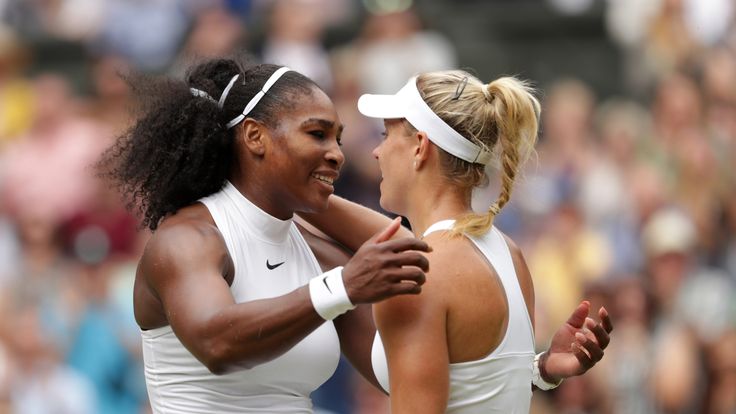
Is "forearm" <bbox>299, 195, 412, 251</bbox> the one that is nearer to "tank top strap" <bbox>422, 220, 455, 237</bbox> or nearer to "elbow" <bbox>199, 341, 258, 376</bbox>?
"tank top strap" <bbox>422, 220, 455, 237</bbox>

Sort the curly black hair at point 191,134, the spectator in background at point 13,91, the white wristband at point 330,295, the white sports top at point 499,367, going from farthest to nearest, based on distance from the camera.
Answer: the spectator in background at point 13,91 → the curly black hair at point 191,134 → the white sports top at point 499,367 → the white wristband at point 330,295

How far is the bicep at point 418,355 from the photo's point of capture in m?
3.72

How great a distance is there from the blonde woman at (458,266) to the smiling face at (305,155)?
0.56ft

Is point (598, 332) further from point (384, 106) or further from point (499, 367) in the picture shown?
point (384, 106)

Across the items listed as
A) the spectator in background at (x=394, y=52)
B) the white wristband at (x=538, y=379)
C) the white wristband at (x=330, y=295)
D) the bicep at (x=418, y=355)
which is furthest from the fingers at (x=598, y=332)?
the spectator in background at (x=394, y=52)

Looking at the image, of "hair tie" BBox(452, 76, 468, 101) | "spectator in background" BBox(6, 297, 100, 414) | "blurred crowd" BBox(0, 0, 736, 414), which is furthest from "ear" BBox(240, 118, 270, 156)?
"spectator in background" BBox(6, 297, 100, 414)

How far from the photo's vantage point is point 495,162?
13.3ft

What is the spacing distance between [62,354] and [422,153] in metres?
4.69

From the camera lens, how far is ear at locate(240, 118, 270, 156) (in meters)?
4.28

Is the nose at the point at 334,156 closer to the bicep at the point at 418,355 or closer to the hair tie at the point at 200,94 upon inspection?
the hair tie at the point at 200,94

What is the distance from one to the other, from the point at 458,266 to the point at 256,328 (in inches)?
21.3

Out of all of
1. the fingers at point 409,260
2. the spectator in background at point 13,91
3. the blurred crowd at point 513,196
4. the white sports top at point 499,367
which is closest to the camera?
the fingers at point 409,260

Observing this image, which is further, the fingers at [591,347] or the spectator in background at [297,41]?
the spectator in background at [297,41]

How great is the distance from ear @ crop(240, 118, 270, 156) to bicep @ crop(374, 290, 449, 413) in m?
0.74
